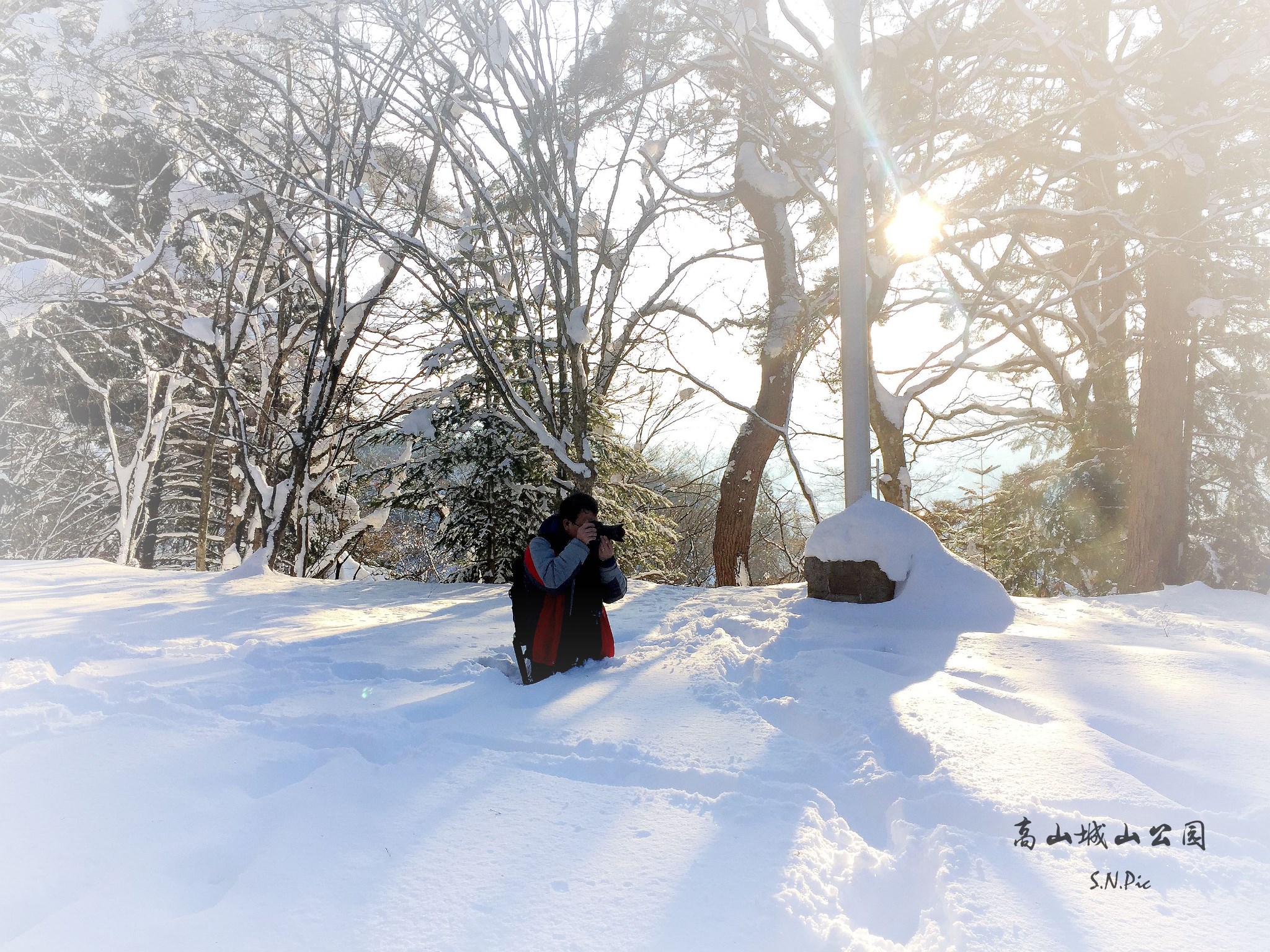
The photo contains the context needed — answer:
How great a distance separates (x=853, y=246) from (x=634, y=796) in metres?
5.01

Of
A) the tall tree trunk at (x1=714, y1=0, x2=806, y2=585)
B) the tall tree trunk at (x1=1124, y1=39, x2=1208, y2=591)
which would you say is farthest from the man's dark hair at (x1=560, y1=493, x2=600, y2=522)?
the tall tree trunk at (x1=1124, y1=39, x2=1208, y2=591)

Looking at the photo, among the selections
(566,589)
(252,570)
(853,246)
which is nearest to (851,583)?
(566,589)

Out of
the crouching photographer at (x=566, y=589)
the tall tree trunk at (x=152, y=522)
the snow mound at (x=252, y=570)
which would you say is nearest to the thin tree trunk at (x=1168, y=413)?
the crouching photographer at (x=566, y=589)

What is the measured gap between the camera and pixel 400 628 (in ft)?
15.9

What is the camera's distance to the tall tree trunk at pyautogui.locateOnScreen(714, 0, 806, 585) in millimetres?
9484

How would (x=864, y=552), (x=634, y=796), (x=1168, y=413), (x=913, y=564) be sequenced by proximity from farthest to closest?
1. (x=1168, y=413)
2. (x=864, y=552)
3. (x=913, y=564)
4. (x=634, y=796)

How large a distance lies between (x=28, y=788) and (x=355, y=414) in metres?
13.1

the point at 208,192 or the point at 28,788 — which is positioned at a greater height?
the point at 208,192

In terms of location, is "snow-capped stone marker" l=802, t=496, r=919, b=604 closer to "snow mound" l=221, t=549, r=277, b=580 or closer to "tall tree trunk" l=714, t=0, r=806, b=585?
"tall tree trunk" l=714, t=0, r=806, b=585

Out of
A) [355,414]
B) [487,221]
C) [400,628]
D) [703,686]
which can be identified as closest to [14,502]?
[355,414]

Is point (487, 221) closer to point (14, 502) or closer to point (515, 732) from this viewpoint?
point (515, 732)

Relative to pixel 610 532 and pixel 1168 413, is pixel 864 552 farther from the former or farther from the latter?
pixel 1168 413

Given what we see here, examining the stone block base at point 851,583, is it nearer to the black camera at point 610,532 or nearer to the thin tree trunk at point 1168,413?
the black camera at point 610,532

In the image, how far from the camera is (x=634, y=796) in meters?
2.19
